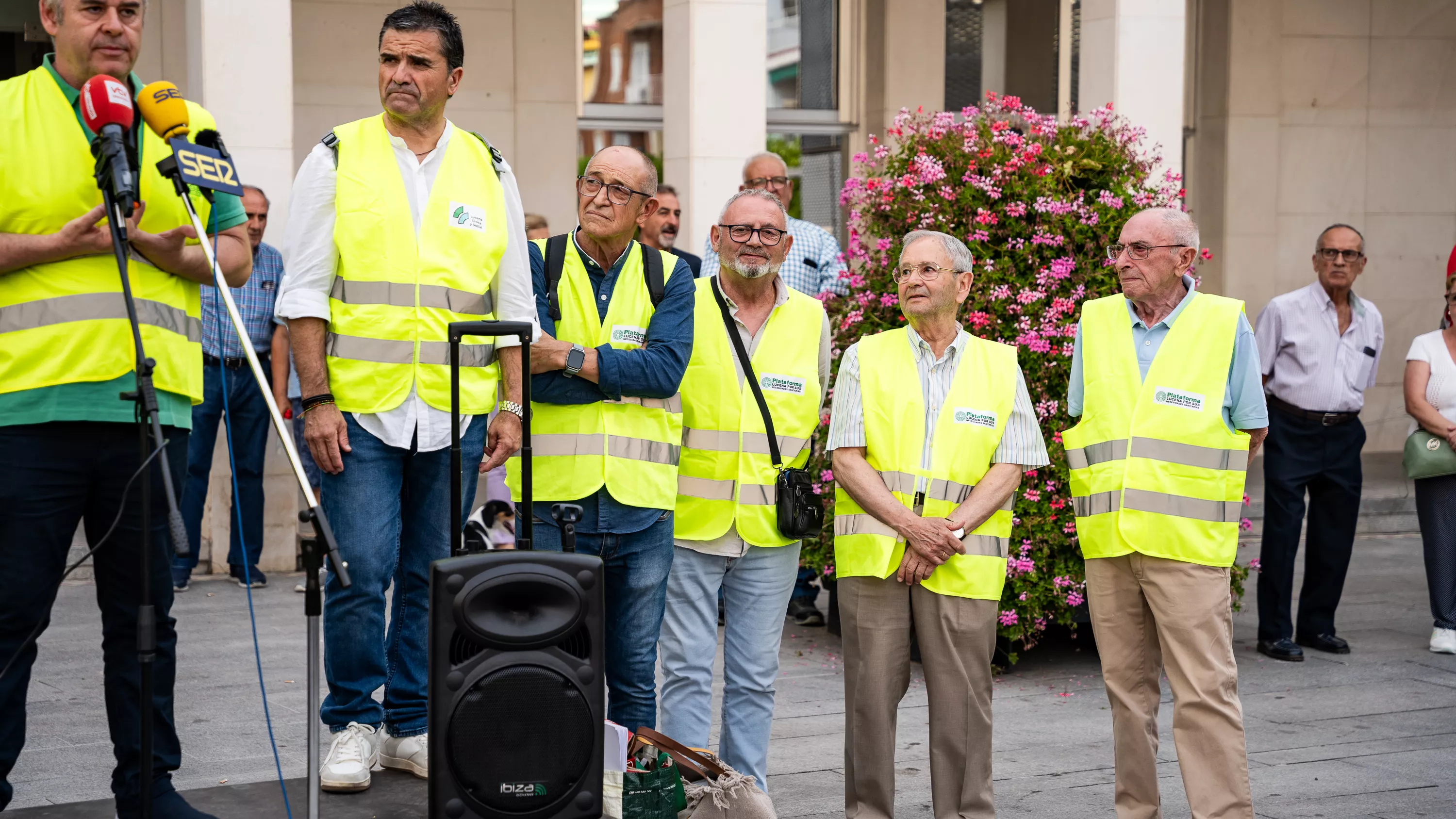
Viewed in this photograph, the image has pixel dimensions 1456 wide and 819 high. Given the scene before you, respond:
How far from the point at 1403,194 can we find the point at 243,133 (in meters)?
10.9

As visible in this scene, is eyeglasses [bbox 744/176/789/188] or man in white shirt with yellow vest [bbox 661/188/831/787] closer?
man in white shirt with yellow vest [bbox 661/188/831/787]

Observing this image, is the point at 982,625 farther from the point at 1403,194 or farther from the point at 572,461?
the point at 1403,194

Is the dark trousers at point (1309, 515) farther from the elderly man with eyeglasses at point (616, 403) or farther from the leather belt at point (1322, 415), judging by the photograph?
the elderly man with eyeglasses at point (616, 403)

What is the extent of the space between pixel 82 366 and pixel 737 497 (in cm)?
201

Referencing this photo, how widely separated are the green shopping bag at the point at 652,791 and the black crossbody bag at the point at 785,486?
0.89 m

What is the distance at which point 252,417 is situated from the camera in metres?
8.78

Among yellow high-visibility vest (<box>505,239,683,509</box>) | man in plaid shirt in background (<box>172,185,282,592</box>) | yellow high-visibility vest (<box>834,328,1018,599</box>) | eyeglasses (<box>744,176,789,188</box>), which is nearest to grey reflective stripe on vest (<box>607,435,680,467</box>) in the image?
yellow high-visibility vest (<box>505,239,683,509</box>)

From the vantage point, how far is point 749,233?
4.89 meters

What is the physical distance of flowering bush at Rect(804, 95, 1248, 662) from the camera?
22.6ft

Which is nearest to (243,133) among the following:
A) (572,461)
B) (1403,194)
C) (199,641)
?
(199,641)

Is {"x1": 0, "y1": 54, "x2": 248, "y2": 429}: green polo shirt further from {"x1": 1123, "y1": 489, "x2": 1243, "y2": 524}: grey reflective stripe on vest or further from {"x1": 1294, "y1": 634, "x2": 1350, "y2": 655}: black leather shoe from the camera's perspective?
{"x1": 1294, "y1": 634, "x2": 1350, "y2": 655}: black leather shoe

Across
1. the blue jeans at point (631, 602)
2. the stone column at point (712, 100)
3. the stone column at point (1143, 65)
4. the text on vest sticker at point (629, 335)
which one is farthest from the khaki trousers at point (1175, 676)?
the stone column at point (1143, 65)

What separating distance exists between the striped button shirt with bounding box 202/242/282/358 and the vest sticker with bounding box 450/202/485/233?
416 centimetres

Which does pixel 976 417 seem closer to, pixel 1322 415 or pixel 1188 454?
pixel 1188 454
